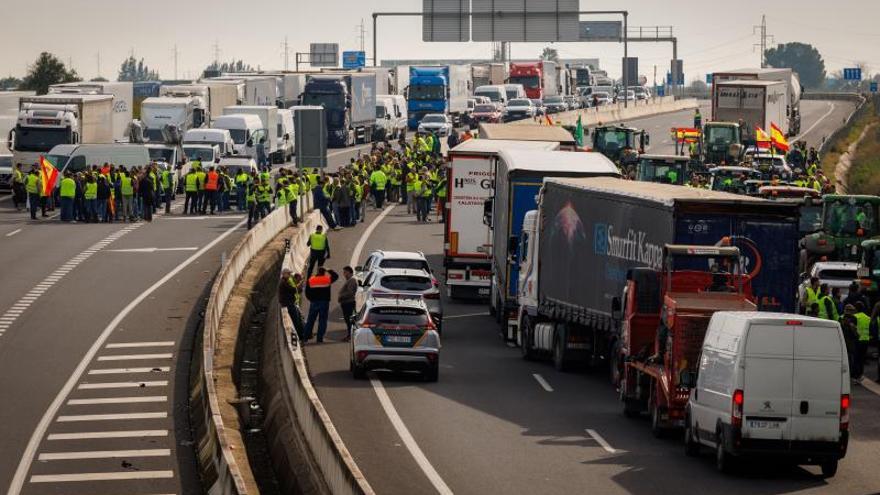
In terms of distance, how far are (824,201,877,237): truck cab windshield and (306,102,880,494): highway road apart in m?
9.35

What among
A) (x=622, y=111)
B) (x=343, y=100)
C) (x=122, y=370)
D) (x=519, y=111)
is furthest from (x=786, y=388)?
(x=622, y=111)

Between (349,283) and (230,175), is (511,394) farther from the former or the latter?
(230,175)

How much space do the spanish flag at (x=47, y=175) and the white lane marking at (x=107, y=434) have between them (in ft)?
99.3

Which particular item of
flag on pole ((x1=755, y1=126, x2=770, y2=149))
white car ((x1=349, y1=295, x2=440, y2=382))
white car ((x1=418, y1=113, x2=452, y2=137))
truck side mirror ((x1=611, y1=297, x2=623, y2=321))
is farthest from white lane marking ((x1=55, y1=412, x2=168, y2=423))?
white car ((x1=418, y1=113, x2=452, y2=137))

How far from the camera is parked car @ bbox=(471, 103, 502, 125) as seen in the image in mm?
108562

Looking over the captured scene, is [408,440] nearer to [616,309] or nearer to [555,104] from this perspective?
[616,309]

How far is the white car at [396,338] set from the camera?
32.1m

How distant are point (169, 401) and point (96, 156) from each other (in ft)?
108

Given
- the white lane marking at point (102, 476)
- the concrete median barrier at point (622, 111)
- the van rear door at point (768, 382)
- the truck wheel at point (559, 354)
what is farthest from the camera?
the concrete median barrier at point (622, 111)

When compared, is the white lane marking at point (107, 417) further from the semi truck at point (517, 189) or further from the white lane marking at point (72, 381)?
the semi truck at point (517, 189)

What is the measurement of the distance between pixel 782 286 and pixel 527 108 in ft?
273

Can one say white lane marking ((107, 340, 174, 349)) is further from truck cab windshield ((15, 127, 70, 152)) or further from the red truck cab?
truck cab windshield ((15, 127, 70, 152))

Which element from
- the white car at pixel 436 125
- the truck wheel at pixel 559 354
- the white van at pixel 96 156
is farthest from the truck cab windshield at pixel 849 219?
the white car at pixel 436 125

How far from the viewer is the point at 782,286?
29.1 m
